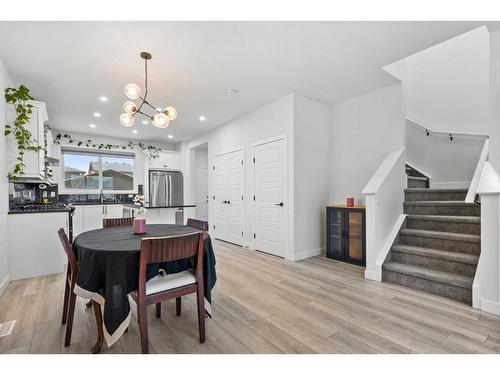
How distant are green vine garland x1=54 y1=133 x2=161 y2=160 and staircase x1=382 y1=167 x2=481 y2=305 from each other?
19.7 ft

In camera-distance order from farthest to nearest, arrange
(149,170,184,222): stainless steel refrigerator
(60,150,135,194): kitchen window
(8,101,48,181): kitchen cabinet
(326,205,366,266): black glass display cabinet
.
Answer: (149,170,184,222): stainless steel refrigerator
(60,150,135,194): kitchen window
(326,205,366,266): black glass display cabinet
(8,101,48,181): kitchen cabinet

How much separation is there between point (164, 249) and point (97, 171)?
6.09 m

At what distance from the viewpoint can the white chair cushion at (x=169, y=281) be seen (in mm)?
1723

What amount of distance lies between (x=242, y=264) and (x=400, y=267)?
2067 millimetres

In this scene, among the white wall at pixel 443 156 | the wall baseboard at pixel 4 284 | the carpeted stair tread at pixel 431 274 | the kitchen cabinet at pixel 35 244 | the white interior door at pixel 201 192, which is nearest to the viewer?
the carpeted stair tread at pixel 431 274

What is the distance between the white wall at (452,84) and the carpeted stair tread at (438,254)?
240 cm

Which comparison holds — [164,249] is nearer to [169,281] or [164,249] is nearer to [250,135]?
[169,281]

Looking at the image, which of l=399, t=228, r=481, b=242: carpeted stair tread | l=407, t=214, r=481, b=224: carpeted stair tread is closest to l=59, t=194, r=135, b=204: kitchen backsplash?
l=399, t=228, r=481, b=242: carpeted stair tread

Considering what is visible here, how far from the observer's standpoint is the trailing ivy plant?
10.2ft

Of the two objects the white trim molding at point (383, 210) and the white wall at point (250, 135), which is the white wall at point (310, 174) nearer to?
the white wall at point (250, 135)

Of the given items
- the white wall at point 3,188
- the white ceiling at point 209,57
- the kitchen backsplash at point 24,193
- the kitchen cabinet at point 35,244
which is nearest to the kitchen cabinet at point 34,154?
the white wall at point 3,188

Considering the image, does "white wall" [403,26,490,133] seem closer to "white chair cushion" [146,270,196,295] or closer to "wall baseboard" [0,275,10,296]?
"white chair cushion" [146,270,196,295]

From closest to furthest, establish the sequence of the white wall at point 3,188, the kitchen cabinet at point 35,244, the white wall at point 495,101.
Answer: the white wall at point 495,101
the white wall at point 3,188
the kitchen cabinet at point 35,244
